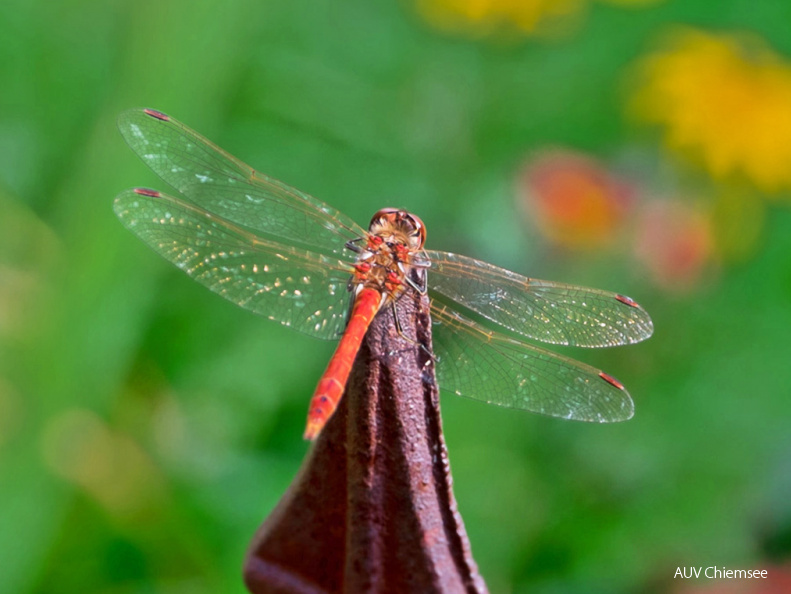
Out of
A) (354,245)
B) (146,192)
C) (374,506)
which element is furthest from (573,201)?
(374,506)

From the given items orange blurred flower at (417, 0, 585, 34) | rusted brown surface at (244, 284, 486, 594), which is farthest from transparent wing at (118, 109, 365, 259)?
orange blurred flower at (417, 0, 585, 34)

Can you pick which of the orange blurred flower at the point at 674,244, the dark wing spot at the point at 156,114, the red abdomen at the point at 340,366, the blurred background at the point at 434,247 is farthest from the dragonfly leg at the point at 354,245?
the orange blurred flower at the point at 674,244

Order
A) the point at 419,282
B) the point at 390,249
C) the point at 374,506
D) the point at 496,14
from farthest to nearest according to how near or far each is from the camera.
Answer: the point at 496,14 < the point at 390,249 < the point at 419,282 < the point at 374,506

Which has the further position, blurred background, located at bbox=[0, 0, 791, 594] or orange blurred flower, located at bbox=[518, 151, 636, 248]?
orange blurred flower, located at bbox=[518, 151, 636, 248]

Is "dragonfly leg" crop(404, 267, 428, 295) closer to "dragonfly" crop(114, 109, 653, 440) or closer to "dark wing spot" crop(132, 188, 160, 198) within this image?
"dragonfly" crop(114, 109, 653, 440)

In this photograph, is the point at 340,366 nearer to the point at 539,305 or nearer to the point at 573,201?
the point at 539,305

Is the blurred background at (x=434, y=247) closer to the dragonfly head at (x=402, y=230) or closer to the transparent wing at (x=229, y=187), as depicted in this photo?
the transparent wing at (x=229, y=187)

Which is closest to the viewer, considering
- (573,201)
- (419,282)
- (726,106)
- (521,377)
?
(419,282)
